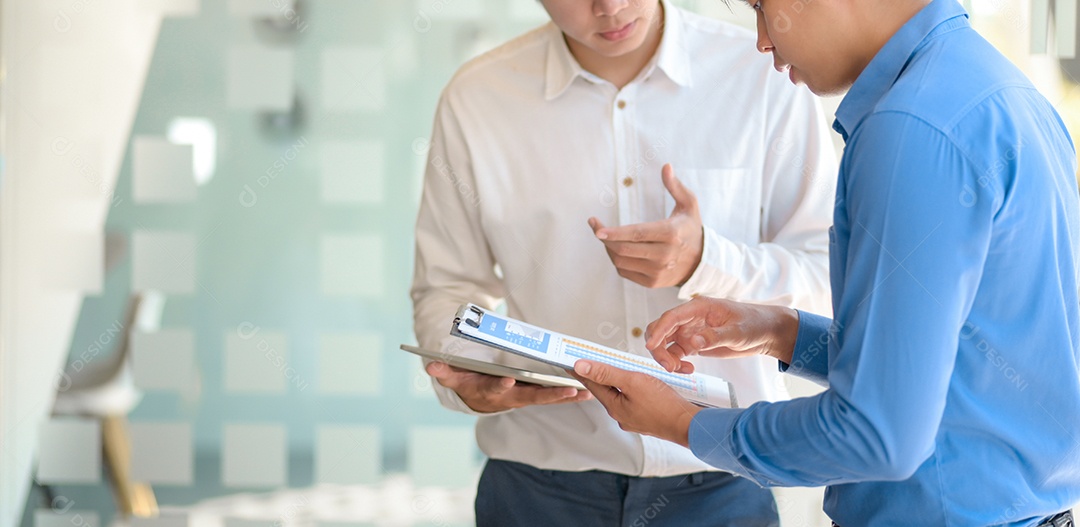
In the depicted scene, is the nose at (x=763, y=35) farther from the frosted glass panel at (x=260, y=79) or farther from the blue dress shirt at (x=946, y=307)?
the frosted glass panel at (x=260, y=79)

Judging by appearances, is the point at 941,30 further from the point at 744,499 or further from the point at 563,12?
the point at 744,499

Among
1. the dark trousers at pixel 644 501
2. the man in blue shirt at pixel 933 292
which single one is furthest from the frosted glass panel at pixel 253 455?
the man in blue shirt at pixel 933 292

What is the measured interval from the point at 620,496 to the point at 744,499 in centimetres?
24

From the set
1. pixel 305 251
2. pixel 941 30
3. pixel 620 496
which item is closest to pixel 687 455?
pixel 620 496

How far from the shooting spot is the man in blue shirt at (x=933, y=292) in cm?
94

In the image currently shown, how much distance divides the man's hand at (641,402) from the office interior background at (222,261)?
1.64 meters

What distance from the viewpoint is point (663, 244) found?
1.64 m

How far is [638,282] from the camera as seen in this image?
5.61ft

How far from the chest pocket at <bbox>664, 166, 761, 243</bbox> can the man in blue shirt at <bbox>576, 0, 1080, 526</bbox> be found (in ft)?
2.21


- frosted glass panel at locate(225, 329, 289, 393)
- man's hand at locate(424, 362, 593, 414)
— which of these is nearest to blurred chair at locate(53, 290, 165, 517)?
frosted glass panel at locate(225, 329, 289, 393)

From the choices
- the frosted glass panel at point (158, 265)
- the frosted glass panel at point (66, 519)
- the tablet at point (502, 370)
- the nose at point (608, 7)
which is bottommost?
the frosted glass panel at point (66, 519)

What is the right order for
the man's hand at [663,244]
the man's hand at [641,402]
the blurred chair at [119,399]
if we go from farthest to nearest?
the blurred chair at [119,399]
the man's hand at [663,244]
the man's hand at [641,402]

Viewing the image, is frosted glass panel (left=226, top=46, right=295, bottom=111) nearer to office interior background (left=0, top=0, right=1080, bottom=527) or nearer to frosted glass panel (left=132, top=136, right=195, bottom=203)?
office interior background (left=0, top=0, right=1080, bottom=527)

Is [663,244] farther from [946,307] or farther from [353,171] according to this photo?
[353,171]
